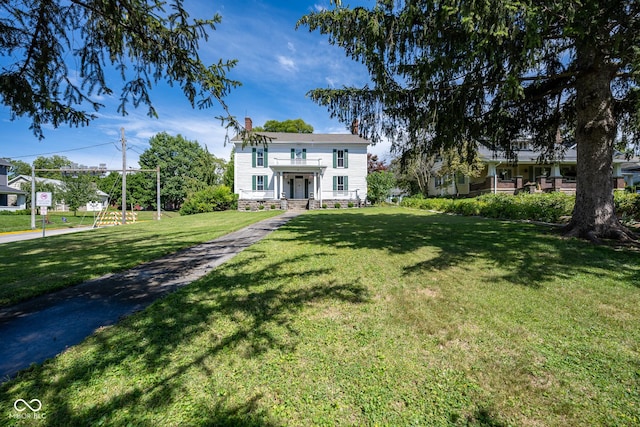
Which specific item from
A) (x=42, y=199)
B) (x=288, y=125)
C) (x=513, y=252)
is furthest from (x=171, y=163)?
(x=513, y=252)

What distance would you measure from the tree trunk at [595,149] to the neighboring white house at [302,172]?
18238 millimetres

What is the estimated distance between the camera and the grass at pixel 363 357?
5.71 ft

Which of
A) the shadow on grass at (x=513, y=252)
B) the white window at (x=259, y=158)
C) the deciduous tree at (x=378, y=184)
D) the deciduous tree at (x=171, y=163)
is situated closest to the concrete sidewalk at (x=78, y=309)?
the shadow on grass at (x=513, y=252)

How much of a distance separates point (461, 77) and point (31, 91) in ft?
27.0

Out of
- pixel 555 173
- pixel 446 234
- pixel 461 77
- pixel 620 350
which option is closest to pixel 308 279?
pixel 620 350

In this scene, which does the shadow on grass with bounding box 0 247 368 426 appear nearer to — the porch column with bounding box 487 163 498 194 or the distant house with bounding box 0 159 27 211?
the porch column with bounding box 487 163 498 194

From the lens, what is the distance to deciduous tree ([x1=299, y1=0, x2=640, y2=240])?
4621 millimetres

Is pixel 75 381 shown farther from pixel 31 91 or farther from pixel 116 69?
pixel 116 69

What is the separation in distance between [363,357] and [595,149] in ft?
26.9

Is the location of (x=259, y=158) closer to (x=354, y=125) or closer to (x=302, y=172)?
(x=302, y=172)

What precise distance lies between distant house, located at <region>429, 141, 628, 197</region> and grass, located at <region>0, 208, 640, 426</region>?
20.8 m

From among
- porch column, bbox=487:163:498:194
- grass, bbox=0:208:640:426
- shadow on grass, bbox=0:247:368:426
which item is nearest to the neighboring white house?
porch column, bbox=487:163:498:194

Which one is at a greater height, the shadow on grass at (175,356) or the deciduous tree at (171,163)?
the deciduous tree at (171,163)

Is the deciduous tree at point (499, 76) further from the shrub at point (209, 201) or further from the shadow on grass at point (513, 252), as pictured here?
the shrub at point (209, 201)
